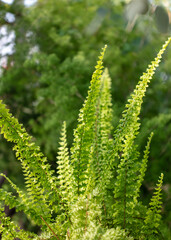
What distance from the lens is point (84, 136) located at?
0.48 metres

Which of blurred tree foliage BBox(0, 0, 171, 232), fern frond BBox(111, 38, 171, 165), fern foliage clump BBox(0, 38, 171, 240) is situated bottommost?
fern foliage clump BBox(0, 38, 171, 240)

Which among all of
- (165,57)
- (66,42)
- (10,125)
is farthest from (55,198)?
(165,57)

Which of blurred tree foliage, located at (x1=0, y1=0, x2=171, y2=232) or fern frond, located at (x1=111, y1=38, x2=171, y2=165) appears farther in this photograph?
blurred tree foliage, located at (x1=0, y1=0, x2=171, y2=232)

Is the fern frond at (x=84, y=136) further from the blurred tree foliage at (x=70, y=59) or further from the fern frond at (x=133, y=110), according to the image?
the blurred tree foliage at (x=70, y=59)

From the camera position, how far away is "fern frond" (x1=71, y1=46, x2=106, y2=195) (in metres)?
0.46

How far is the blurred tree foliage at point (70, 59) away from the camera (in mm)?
1315

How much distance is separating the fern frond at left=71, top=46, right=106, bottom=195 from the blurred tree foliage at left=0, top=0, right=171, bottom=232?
2.52ft

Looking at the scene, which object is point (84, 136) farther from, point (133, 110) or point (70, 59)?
point (70, 59)

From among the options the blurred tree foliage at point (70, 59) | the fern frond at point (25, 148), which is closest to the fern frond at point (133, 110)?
the fern frond at point (25, 148)

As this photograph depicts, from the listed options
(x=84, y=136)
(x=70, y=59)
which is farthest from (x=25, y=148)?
(x=70, y=59)

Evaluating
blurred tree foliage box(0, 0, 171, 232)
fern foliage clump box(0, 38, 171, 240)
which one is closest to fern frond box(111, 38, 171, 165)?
fern foliage clump box(0, 38, 171, 240)

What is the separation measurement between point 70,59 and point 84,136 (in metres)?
1.09

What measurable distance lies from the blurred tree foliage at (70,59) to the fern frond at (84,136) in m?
0.77

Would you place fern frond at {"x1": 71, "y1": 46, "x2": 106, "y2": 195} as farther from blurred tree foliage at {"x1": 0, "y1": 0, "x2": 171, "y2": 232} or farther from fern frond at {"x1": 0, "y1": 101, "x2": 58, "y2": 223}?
blurred tree foliage at {"x1": 0, "y1": 0, "x2": 171, "y2": 232}
